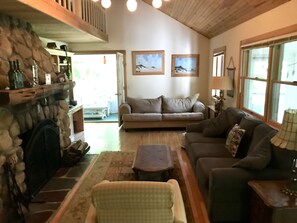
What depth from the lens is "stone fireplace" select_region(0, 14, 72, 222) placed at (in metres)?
2.57

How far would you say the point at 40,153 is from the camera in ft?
10.9

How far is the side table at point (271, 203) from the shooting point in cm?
186

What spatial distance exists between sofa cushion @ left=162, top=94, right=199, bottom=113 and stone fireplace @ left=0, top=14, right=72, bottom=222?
10.0ft

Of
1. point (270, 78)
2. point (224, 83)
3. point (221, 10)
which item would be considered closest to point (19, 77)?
point (270, 78)

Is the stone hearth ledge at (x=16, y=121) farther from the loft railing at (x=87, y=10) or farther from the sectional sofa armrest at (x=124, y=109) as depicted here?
the sectional sofa armrest at (x=124, y=109)

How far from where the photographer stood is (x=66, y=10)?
3.42 metres

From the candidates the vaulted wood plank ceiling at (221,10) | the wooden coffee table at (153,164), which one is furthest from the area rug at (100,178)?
the vaulted wood plank ceiling at (221,10)

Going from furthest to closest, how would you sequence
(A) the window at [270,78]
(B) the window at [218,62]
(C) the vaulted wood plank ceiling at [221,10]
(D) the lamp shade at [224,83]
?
(B) the window at [218,62] < (D) the lamp shade at [224,83] < (C) the vaulted wood plank ceiling at [221,10] < (A) the window at [270,78]

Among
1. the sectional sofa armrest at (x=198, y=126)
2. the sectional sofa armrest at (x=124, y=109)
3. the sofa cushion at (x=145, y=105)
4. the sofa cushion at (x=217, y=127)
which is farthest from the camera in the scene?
the sofa cushion at (x=145, y=105)

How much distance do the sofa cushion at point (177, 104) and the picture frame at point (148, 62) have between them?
97 centimetres

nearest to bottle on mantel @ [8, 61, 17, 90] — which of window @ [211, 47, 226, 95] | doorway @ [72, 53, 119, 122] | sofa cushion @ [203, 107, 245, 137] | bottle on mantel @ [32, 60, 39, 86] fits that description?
bottle on mantel @ [32, 60, 39, 86]

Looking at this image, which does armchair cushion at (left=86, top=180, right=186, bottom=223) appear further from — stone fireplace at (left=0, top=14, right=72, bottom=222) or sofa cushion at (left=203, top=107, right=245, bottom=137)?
sofa cushion at (left=203, top=107, right=245, bottom=137)

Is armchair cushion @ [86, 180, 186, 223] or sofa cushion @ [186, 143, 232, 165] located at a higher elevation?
armchair cushion @ [86, 180, 186, 223]

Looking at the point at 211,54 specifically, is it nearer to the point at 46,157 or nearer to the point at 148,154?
the point at 148,154
